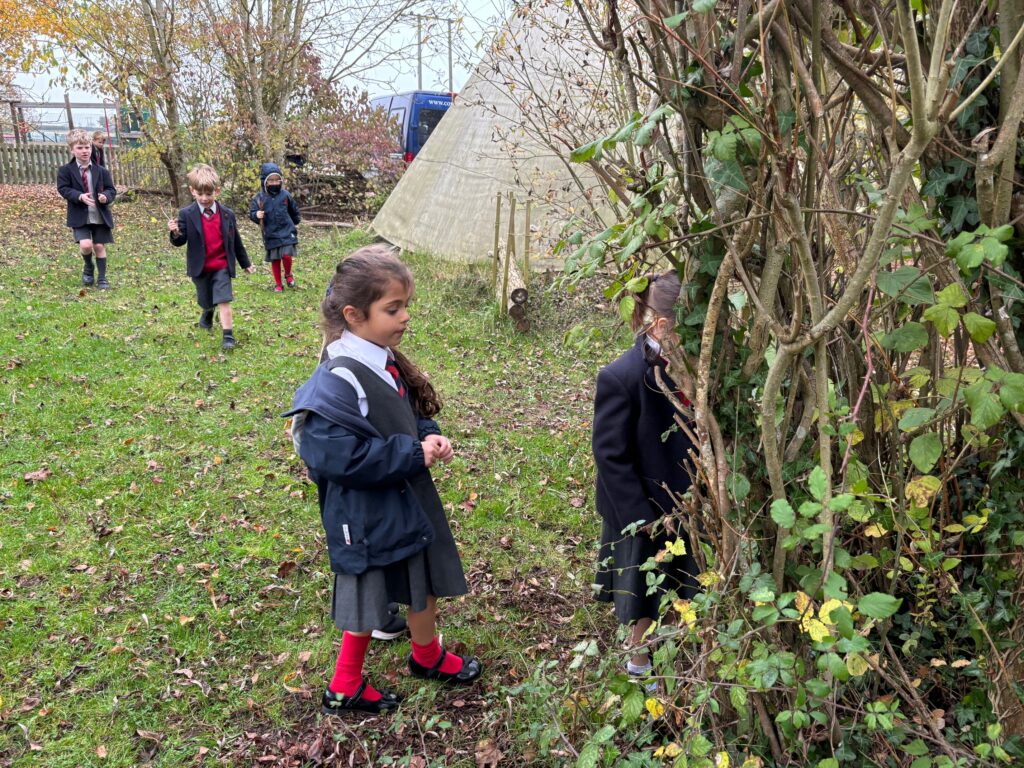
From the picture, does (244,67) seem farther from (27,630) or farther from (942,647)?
(942,647)

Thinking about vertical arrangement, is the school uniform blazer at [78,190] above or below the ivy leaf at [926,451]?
above

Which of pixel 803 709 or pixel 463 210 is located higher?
pixel 463 210

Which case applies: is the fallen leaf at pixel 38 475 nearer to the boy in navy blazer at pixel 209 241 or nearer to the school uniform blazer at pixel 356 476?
the boy in navy blazer at pixel 209 241

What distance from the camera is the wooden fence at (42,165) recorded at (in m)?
18.6

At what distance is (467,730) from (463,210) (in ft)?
28.8

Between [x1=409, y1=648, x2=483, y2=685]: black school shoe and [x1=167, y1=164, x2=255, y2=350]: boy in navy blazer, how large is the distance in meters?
5.10

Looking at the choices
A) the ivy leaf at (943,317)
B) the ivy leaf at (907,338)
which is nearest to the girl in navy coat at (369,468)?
the ivy leaf at (907,338)

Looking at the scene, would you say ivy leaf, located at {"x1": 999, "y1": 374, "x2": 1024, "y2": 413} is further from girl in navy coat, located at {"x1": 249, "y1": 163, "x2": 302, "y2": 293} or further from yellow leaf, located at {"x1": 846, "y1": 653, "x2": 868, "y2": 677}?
girl in navy coat, located at {"x1": 249, "y1": 163, "x2": 302, "y2": 293}

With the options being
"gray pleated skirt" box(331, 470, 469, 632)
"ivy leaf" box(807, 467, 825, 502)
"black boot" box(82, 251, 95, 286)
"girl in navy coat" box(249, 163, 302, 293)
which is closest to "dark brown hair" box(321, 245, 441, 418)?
"gray pleated skirt" box(331, 470, 469, 632)

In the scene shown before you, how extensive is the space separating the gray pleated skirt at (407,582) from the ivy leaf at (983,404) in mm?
1958

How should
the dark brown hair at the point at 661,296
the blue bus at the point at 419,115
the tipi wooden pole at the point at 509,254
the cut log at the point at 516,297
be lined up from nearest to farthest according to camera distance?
the dark brown hair at the point at 661,296 → the tipi wooden pole at the point at 509,254 → the cut log at the point at 516,297 → the blue bus at the point at 419,115

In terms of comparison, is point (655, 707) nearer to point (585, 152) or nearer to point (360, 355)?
point (585, 152)

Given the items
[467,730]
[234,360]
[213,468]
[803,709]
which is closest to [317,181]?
[234,360]

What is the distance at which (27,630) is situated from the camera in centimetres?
379
